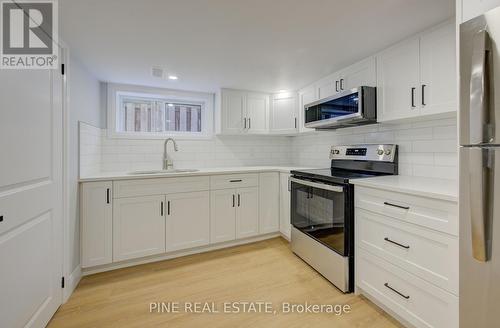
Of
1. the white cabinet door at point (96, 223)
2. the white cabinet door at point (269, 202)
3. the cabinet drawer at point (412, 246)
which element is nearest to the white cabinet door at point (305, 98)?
the white cabinet door at point (269, 202)

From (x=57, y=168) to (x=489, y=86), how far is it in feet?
8.04

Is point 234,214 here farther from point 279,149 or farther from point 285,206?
point 279,149

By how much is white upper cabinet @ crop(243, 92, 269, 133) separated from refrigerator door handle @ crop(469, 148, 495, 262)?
2.52 m

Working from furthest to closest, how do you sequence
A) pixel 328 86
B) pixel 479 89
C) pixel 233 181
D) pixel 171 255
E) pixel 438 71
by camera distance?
pixel 233 181
pixel 328 86
pixel 171 255
pixel 438 71
pixel 479 89

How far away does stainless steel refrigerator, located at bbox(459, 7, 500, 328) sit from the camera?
910 millimetres

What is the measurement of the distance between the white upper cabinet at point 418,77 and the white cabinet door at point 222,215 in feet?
5.76

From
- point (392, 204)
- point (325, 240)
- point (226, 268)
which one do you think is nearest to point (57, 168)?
point (226, 268)

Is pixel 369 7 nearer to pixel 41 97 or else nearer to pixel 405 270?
pixel 405 270

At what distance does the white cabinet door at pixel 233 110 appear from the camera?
3.12m

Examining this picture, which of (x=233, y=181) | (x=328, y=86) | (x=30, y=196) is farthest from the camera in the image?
(x=233, y=181)

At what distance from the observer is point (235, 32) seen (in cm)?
167

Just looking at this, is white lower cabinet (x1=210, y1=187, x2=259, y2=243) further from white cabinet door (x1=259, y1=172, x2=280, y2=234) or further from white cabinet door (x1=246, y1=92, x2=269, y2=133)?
white cabinet door (x1=246, y1=92, x2=269, y2=133)

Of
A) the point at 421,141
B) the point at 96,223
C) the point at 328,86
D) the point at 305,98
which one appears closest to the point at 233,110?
the point at 305,98

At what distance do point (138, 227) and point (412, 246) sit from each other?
89.9 inches
